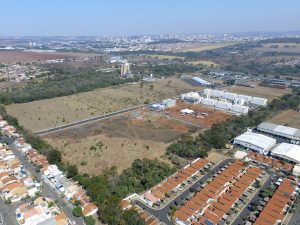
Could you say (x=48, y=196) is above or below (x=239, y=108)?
below

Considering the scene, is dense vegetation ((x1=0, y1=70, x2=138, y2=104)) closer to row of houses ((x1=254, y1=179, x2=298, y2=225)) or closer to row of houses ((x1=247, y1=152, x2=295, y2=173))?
row of houses ((x1=247, y1=152, x2=295, y2=173))

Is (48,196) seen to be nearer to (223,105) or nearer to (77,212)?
(77,212)

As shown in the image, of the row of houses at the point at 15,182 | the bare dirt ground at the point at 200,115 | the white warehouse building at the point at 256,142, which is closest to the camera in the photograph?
the row of houses at the point at 15,182

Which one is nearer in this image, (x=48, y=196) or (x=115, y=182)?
(x=48, y=196)

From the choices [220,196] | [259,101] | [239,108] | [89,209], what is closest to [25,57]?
[239,108]

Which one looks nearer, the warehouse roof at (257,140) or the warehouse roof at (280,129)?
the warehouse roof at (257,140)

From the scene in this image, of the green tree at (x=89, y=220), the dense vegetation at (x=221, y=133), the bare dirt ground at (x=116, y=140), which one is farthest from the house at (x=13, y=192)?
the dense vegetation at (x=221, y=133)

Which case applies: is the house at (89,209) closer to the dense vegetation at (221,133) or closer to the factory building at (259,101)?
the dense vegetation at (221,133)

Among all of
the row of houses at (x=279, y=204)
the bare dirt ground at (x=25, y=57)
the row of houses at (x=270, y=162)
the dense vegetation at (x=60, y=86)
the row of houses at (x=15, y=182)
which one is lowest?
the row of houses at (x=270, y=162)
